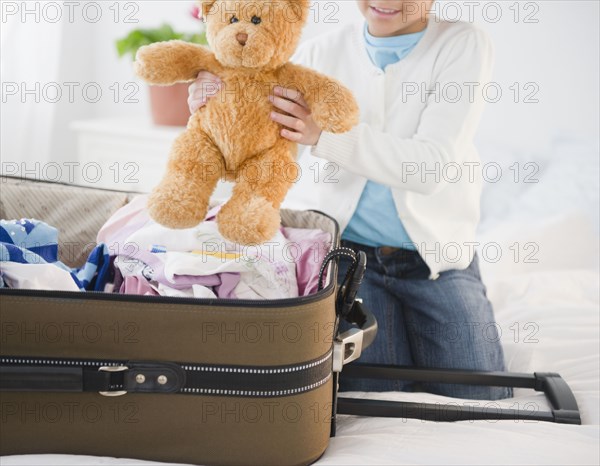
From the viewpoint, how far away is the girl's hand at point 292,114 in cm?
92

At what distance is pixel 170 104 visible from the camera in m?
2.30

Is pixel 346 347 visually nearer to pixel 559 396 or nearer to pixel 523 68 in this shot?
pixel 559 396

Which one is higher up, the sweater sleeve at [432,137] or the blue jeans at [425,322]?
the sweater sleeve at [432,137]

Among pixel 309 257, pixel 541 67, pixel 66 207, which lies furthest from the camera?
pixel 541 67

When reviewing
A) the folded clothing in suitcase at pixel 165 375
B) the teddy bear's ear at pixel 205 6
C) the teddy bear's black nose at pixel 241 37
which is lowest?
the folded clothing in suitcase at pixel 165 375

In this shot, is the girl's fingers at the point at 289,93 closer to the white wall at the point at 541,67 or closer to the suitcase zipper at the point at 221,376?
the suitcase zipper at the point at 221,376

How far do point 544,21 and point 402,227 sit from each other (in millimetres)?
1082

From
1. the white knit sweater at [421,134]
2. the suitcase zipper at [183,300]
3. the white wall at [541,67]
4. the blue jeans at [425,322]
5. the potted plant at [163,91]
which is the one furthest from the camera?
the potted plant at [163,91]

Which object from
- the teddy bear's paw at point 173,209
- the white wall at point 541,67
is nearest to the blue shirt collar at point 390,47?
the teddy bear's paw at point 173,209

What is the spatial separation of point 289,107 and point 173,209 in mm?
203

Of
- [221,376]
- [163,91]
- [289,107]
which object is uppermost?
[163,91]

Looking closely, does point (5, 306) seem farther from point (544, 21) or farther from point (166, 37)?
point (544, 21)

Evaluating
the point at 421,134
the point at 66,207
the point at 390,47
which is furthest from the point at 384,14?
the point at 66,207

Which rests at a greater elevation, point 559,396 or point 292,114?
point 292,114
